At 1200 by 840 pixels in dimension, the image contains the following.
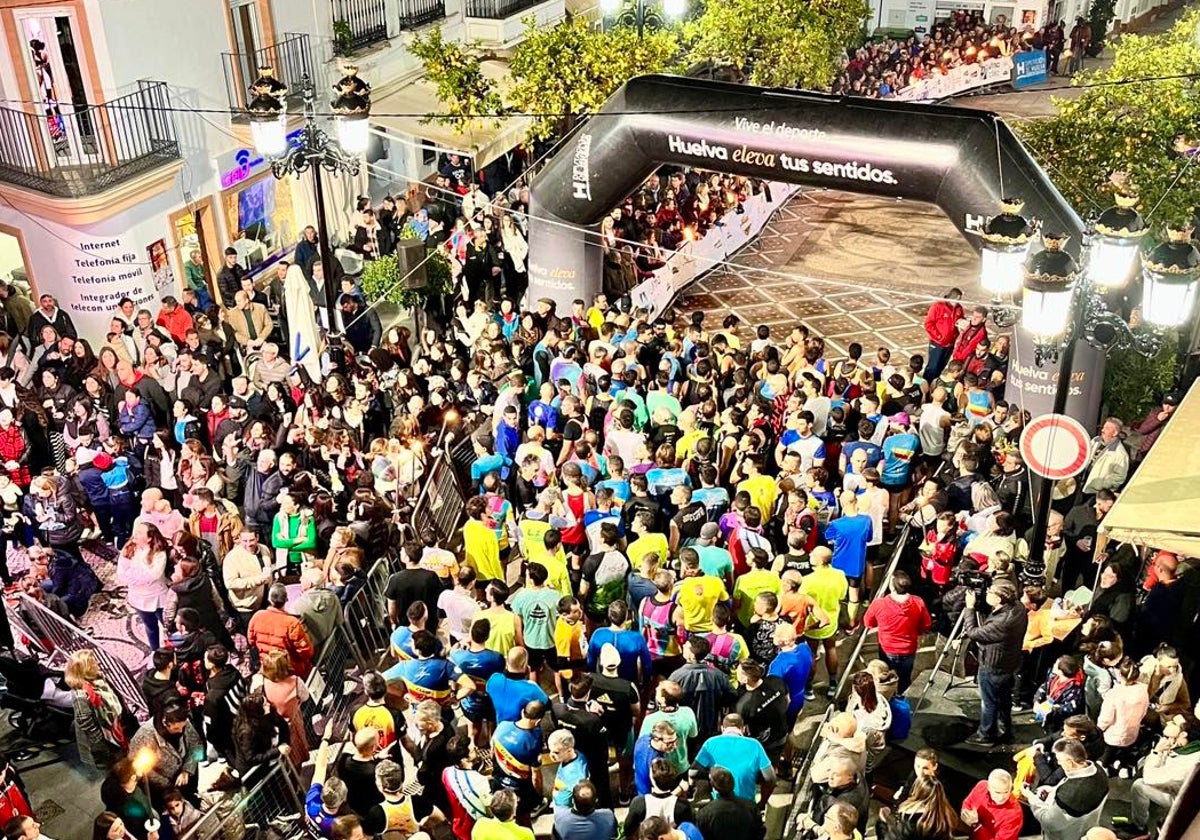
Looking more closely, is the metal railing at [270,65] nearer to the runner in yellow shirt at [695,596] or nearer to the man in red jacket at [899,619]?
the runner in yellow shirt at [695,596]

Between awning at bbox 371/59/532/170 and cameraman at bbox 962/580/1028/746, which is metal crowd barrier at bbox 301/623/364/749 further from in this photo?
awning at bbox 371/59/532/170

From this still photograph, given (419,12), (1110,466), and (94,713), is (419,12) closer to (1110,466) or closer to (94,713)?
(1110,466)

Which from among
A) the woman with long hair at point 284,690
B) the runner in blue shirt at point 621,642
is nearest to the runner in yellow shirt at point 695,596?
the runner in blue shirt at point 621,642

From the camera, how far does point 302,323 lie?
40.8 feet

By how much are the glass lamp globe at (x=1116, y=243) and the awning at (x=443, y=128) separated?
12520 mm

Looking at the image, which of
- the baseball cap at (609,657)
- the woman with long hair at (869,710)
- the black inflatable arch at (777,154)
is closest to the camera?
the woman with long hair at (869,710)

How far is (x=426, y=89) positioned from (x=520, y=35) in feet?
11.1

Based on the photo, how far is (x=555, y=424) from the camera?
11141 millimetres

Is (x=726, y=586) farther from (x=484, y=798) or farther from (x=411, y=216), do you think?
(x=411, y=216)

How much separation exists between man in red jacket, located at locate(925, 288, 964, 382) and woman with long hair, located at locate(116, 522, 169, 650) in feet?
27.4

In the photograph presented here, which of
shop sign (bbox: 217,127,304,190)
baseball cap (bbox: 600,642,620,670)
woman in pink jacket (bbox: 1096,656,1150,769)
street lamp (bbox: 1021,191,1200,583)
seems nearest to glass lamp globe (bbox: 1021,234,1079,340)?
street lamp (bbox: 1021,191,1200,583)

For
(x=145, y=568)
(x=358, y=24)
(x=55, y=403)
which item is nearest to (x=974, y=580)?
(x=145, y=568)

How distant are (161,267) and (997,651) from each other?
12541 mm

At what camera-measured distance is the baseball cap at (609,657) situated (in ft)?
24.1
